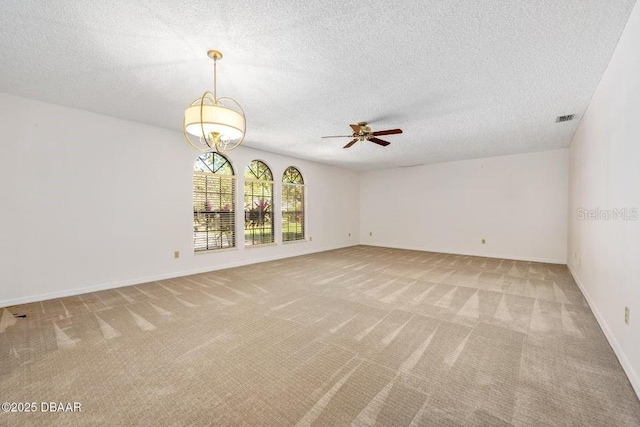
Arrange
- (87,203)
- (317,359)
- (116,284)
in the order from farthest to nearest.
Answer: (116,284) < (87,203) < (317,359)

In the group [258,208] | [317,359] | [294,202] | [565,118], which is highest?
[565,118]

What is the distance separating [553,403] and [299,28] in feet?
9.95

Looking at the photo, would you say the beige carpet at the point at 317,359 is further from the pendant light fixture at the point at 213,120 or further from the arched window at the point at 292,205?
the arched window at the point at 292,205

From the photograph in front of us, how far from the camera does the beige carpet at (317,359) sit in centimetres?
151

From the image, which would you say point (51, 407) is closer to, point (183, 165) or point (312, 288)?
point (312, 288)

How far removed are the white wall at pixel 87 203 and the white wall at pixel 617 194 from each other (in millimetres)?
4968

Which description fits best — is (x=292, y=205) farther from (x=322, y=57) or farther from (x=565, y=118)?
(x=565, y=118)

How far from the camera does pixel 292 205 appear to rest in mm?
6879

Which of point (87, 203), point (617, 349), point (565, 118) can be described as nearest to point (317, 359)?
point (617, 349)

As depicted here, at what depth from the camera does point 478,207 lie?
6730 mm

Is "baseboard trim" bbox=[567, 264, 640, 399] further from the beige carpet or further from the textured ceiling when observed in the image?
the textured ceiling

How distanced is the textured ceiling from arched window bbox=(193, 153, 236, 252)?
130 centimetres

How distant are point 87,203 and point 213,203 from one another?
74.1 inches

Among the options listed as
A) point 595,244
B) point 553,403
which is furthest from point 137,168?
point 595,244
